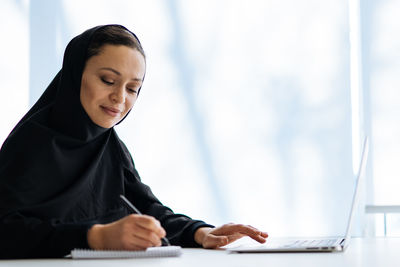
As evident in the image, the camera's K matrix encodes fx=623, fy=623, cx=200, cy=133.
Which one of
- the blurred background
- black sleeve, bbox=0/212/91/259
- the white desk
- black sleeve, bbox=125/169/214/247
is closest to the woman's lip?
black sleeve, bbox=125/169/214/247

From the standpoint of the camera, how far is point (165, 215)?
1673 mm

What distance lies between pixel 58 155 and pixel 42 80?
2.57m

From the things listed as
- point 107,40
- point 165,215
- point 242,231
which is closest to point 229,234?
point 242,231

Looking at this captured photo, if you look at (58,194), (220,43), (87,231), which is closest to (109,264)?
(87,231)

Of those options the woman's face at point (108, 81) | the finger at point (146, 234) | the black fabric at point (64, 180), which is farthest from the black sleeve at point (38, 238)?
the woman's face at point (108, 81)

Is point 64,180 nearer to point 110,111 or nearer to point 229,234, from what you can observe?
point 110,111

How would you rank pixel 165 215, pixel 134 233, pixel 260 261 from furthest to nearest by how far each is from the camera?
pixel 165 215, pixel 134 233, pixel 260 261

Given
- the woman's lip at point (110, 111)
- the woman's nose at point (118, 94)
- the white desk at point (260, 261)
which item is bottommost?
the white desk at point (260, 261)

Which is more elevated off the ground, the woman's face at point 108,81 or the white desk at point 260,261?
the woman's face at point 108,81

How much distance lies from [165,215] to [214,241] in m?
0.26

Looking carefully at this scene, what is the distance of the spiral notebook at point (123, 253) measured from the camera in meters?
1.11

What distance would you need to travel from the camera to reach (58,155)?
142 centimetres

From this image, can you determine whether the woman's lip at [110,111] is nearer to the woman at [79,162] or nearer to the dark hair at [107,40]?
the woman at [79,162]

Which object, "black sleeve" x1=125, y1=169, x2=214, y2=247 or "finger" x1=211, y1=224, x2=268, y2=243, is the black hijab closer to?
"black sleeve" x1=125, y1=169, x2=214, y2=247
